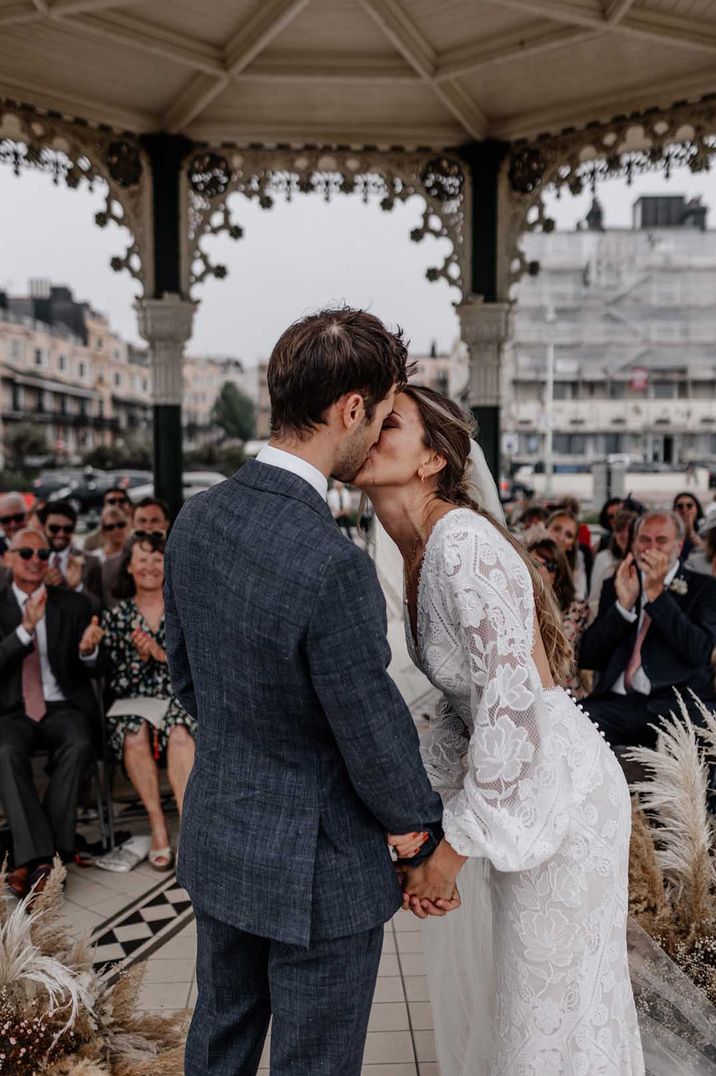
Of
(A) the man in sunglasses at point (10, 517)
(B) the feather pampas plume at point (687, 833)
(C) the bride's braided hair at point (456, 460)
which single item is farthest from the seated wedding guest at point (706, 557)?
(A) the man in sunglasses at point (10, 517)

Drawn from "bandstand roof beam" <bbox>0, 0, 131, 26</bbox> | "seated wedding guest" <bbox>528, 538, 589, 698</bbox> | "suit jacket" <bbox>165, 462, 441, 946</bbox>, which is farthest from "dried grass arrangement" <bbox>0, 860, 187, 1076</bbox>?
"bandstand roof beam" <bbox>0, 0, 131, 26</bbox>

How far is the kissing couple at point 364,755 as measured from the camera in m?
1.39

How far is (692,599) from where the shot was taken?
3.78 metres

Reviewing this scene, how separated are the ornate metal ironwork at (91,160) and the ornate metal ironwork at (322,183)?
355 millimetres

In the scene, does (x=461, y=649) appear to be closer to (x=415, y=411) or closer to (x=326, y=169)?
(x=415, y=411)

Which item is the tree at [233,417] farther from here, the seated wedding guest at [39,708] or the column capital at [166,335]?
the seated wedding guest at [39,708]

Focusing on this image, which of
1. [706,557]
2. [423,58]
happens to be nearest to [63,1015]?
[706,557]

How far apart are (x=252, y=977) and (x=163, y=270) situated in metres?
5.65

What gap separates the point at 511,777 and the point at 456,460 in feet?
2.11

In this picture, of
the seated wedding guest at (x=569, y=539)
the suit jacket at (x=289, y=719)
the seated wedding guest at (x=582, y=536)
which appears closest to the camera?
the suit jacket at (x=289, y=719)

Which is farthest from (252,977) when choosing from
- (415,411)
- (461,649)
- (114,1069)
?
(415,411)

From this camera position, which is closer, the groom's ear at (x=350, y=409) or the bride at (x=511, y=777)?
the groom's ear at (x=350, y=409)

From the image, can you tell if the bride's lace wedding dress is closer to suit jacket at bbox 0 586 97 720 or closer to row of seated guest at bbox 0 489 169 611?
suit jacket at bbox 0 586 97 720

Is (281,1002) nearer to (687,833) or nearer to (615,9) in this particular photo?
(687,833)
